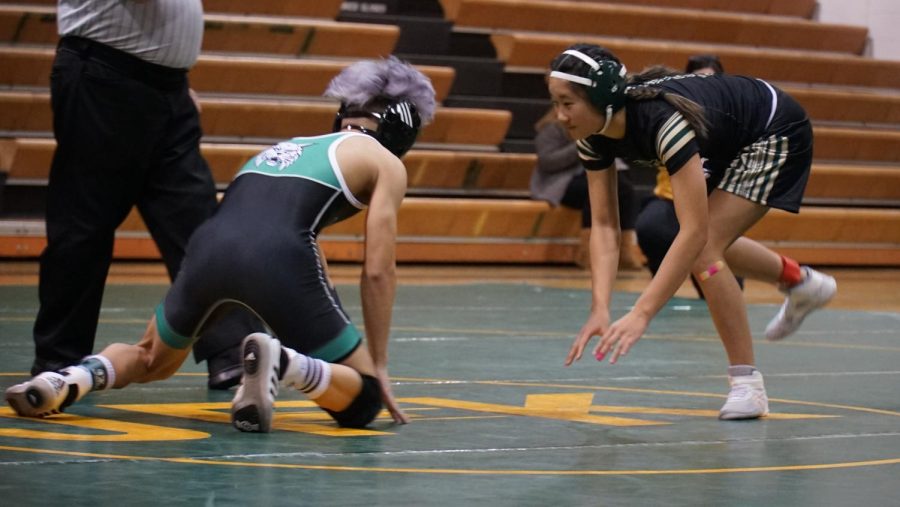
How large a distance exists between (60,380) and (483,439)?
3.13ft

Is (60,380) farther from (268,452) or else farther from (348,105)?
(348,105)

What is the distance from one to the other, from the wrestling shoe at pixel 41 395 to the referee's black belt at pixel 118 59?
0.98 m

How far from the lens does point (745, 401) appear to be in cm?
371

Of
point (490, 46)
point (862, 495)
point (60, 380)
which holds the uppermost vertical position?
point (862, 495)

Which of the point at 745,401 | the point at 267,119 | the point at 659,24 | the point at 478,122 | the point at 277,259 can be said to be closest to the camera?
the point at 277,259

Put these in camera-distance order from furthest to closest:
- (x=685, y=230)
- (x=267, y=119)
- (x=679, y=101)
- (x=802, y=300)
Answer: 1. (x=267, y=119)
2. (x=802, y=300)
3. (x=679, y=101)
4. (x=685, y=230)

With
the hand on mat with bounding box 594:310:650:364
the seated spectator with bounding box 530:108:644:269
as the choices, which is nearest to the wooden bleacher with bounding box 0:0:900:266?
the seated spectator with bounding box 530:108:644:269

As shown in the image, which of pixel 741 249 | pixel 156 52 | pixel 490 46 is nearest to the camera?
pixel 156 52

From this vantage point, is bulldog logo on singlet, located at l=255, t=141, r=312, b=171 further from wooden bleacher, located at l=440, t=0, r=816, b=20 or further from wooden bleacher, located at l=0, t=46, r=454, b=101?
wooden bleacher, located at l=440, t=0, r=816, b=20

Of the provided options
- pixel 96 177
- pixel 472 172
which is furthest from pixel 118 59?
pixel 472 172

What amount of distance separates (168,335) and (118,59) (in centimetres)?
92

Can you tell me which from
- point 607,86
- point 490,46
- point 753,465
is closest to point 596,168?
point 607,86

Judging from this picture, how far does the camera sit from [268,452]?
9.86 feet

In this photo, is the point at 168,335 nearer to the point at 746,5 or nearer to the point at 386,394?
the point at 386,394
